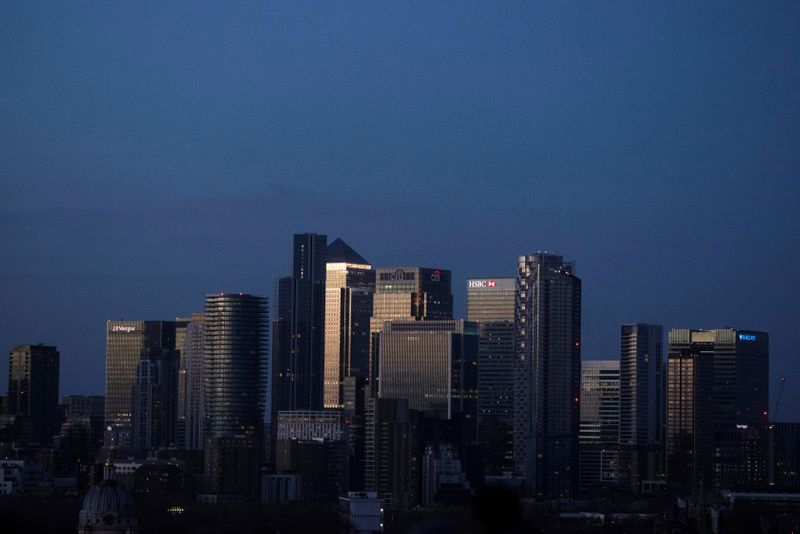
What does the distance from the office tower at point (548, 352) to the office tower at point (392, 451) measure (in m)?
16.9

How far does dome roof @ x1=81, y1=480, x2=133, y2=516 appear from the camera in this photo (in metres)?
73.1

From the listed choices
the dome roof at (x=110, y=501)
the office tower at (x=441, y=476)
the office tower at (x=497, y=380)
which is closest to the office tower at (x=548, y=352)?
the office tower at (x=497, y=380)

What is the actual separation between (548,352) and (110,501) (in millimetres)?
124595

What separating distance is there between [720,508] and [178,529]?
125ft

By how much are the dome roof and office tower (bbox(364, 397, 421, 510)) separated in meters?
85.8

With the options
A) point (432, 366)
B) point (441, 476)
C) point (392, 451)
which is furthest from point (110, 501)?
point (432, 366)

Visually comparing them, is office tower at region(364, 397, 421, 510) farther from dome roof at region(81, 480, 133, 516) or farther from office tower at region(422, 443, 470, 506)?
dome roof at region(81, 480, 133, 516)

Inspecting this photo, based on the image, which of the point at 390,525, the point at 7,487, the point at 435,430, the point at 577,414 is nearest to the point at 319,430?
the point at 435,430

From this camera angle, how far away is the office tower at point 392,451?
544 ft

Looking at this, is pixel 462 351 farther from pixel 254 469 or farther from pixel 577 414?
pixel 254 469

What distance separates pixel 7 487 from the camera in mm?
146875

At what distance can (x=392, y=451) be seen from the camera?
17225 centimetres

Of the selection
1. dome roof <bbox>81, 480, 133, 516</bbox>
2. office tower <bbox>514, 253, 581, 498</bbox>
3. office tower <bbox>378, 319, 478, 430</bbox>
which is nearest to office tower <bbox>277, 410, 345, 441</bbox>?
office tower <bbox>378, 319, 478, 430</bbox>

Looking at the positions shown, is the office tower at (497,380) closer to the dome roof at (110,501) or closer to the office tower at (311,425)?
the office tower at (311,425)
